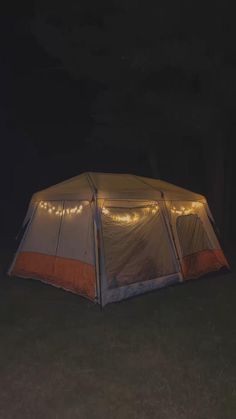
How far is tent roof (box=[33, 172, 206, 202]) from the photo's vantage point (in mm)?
6348

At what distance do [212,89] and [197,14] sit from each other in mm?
1629

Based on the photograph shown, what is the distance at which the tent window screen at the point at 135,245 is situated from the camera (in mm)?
6051

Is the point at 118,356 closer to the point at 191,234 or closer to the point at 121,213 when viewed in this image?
the point at 121,213

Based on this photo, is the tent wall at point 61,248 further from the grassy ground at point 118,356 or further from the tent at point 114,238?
the grassy ground at point 118,356

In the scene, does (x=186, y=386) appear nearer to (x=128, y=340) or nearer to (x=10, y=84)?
(x=128, y=340)

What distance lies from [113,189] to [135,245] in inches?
38.9

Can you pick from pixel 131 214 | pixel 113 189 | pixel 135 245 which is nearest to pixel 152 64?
pixel 113 189

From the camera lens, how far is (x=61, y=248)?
652cm

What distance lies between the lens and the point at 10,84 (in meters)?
17.6

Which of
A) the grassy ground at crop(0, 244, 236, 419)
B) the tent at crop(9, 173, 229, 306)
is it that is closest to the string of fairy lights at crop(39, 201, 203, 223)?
the tent at crop(9, 173, 229, 306)

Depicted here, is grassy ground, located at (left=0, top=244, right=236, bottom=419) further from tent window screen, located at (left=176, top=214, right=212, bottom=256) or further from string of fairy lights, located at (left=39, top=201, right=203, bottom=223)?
string of fairy lights, located at (left=39, top=201, right=203, bottom=223)

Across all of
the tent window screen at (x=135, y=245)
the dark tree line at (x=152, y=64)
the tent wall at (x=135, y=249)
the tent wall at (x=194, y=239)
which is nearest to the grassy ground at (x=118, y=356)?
the tent wall at (x=135, y=249)

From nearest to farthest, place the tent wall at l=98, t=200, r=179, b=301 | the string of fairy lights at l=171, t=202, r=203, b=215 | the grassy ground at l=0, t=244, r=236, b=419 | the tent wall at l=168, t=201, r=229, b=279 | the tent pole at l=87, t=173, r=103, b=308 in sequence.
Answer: the grassy ground at l=0, t=244, r=236, b=419 < the tent pole at l=87, t=173, r=103, b=308 < the tent wall at l=98, t=200, r=179, b=301 < the tent wall at l=168, t=201, r=229, b=279 < the string of fairy lights at l=171, t=202, r=203, b=215

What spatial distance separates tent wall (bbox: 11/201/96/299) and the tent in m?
0.02
